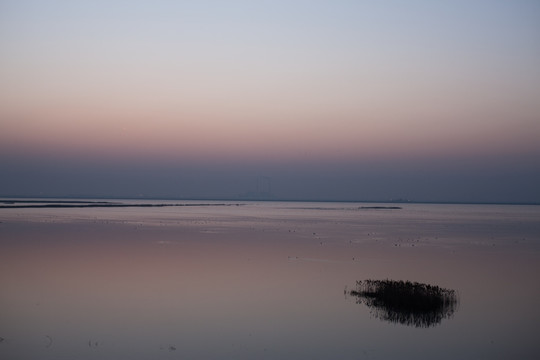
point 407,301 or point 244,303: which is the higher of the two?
point 407,301

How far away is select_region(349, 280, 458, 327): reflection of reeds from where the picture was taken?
20.1m

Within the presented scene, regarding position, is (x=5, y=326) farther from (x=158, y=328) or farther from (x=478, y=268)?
(x=478, y=268)

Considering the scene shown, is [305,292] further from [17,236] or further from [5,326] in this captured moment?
[17,236]

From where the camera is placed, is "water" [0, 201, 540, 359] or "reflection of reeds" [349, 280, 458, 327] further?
"reflection of reeds" [349, 280, 458, 327]

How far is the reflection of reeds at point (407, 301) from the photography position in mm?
20062

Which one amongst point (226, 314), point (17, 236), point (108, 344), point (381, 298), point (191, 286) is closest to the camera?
point (108, 344)

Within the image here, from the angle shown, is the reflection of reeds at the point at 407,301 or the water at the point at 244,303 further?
the reflection of reeds at the point at 407,301

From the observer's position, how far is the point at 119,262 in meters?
32.2

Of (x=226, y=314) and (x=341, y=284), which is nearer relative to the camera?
(x=226, y=314)

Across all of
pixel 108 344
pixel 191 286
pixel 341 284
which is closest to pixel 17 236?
pixel 191 286

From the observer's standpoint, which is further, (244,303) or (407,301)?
(407,301)

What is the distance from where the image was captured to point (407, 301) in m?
22.2

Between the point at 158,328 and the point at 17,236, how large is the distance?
34231 millimetres

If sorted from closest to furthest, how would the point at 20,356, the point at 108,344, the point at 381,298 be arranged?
the point at 20,356 → the point at 108,344 → the point at 381,298
